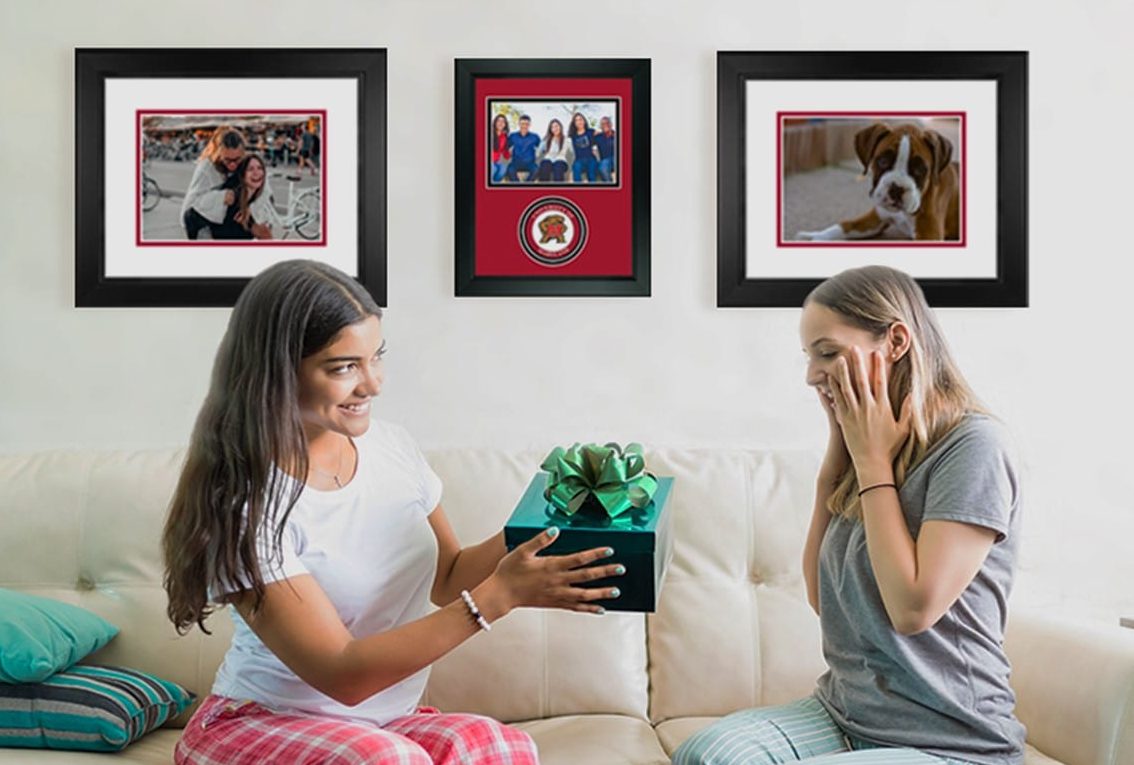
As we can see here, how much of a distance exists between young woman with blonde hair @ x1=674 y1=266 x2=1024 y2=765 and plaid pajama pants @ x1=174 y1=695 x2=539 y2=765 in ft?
1.01

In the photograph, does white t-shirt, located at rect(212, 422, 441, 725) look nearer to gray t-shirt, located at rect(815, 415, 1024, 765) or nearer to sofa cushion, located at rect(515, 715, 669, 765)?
sofa cushion, located at rect(515, 715, 669, 765)

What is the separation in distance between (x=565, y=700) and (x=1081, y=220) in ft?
5.21

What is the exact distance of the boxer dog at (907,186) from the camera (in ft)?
8.70

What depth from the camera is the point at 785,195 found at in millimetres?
2664

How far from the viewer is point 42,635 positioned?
2051 mm

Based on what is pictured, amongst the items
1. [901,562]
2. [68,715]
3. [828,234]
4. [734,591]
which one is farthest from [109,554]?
[828,234]

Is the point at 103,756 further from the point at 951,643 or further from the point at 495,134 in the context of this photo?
the point at 495,134

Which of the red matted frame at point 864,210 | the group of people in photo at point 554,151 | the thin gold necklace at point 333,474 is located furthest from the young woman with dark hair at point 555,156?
the thin gold necklace at point 333,474

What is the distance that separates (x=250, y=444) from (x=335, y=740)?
440 mm

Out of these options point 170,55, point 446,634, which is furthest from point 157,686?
point 170,55

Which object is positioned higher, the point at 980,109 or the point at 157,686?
the point at 980,109

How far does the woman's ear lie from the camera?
5.93 ft

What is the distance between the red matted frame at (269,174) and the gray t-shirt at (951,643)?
57.2 inches

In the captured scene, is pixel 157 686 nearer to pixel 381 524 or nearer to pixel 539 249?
pixel 381 524
